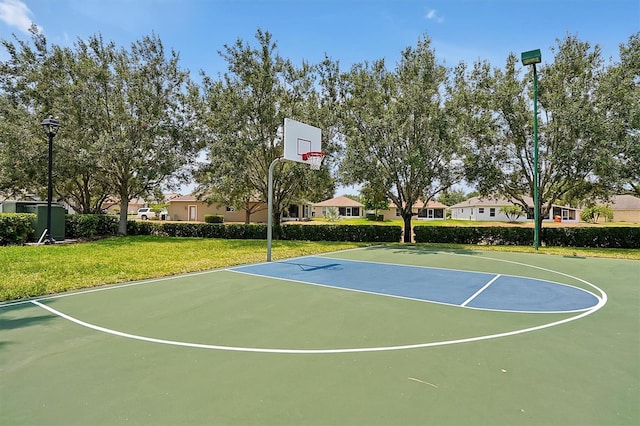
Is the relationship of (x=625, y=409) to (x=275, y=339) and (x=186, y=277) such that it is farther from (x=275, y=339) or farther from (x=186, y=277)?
(x=186, y=277)

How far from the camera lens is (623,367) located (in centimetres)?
351

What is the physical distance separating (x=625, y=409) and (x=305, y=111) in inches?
667

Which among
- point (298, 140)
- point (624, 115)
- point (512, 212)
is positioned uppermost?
point (624, 115)

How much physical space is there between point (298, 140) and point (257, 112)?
6.77 m

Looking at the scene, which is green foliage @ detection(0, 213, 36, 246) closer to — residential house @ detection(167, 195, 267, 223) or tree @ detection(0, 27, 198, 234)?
tree @ detection(0, 27, 198, 234)

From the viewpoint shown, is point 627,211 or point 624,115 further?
point 627,211

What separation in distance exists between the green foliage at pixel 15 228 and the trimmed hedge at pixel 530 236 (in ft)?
58.0

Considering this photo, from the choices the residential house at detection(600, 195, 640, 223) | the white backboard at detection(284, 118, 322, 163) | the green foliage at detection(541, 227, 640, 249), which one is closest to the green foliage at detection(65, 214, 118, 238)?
the white backboard at detection(284, 118, 322, 163)

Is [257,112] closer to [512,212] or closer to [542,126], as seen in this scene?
[542,126]

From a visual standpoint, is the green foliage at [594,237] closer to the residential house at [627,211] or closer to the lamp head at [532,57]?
the lamp head at [532,57]

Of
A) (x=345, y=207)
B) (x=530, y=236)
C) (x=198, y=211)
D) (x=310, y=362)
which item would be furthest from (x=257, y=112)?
(x=345, y=207)

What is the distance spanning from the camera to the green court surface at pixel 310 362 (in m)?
2.70

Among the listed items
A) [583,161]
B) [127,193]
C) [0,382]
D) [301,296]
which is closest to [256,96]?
[127,193]

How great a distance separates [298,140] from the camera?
40.8 feet
